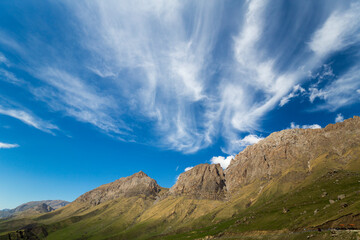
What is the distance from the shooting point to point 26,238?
6425 cm

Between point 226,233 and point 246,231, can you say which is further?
point 226,233

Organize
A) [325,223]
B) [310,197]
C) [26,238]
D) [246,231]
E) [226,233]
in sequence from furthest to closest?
[310,197] < [226,233] < [246,231] < [325,223] < [26,238]

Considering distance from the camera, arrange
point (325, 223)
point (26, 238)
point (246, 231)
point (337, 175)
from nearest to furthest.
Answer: point (26, 238) → point (325, 223) → point (246, 231) → point (337, 175)

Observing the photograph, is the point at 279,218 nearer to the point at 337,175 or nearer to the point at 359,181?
the point at 359,181

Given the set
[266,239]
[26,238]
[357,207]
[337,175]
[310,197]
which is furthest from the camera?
[337,175]

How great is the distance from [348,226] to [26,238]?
107941 millimetres

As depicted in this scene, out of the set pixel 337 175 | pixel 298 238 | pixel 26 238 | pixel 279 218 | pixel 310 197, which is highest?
pixel 337 175

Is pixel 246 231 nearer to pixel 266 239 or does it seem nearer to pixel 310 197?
pixel 266 239

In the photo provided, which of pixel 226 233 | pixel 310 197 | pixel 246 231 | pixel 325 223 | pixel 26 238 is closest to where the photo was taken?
pixel 26 238

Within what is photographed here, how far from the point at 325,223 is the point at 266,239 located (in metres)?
28.2

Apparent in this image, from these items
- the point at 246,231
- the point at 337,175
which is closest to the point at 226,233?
the point at 246,231

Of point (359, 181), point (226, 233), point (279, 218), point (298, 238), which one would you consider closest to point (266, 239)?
point (298, 238)

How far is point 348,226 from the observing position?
64.9 meters

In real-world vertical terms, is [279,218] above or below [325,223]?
above
